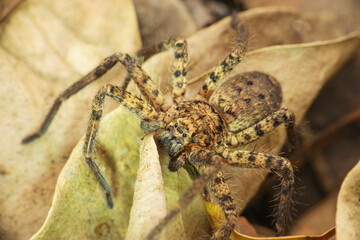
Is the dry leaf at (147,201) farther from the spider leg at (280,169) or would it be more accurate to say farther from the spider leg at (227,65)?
the spider leg at (227,65)

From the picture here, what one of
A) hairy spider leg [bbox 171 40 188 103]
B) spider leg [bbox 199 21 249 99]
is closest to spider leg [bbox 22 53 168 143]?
hairy spider leg [bbox 171 40 188 103]

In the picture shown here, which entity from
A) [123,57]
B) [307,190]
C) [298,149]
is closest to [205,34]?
[123,57]

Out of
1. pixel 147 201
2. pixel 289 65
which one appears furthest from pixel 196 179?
pixel 289 65

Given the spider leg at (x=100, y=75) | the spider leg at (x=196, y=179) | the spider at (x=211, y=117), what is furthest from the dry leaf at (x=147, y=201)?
the spider leg at (x=100, y=75)

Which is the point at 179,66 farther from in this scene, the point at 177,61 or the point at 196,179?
the point at 196,179

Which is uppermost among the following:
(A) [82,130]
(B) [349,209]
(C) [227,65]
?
(A) [82,130]
